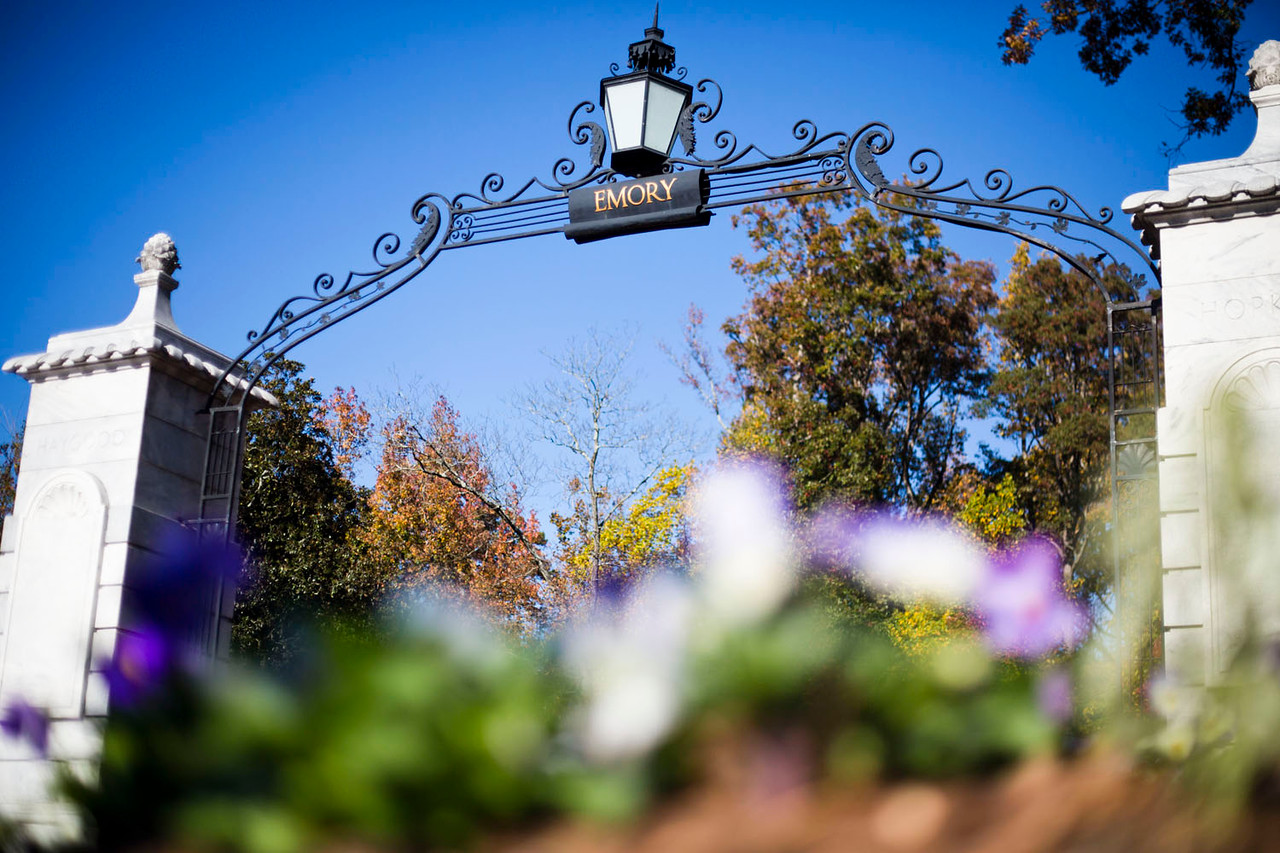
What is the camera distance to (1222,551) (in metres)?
1.34

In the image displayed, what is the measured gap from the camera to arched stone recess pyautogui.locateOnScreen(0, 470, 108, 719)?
5590mm

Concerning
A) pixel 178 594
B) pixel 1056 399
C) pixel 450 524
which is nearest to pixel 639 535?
pixel 450 524

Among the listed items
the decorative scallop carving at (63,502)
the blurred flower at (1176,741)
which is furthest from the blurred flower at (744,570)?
the decorative scallop carving at (63,502)

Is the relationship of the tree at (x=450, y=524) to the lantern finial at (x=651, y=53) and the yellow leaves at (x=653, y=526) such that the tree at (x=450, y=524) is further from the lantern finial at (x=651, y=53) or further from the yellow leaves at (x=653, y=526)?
the lantern finial at (x=651, y=53)

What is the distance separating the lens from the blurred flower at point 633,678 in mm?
1078

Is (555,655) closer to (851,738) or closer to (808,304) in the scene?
(851,738)

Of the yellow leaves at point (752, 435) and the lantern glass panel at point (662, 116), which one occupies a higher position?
the yellow leaves at point (752, 435)

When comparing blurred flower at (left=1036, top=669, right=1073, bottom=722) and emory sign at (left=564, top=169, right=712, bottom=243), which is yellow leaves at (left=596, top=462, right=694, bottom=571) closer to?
emory sign at (left=564, top=169, right=712, bottom=243)

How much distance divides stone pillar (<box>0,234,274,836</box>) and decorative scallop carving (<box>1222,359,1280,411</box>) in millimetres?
5288

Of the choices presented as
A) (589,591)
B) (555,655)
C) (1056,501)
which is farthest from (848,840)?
(1056,501)

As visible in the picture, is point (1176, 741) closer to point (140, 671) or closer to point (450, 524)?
point (140, 671)

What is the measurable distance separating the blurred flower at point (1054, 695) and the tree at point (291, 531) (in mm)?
17905

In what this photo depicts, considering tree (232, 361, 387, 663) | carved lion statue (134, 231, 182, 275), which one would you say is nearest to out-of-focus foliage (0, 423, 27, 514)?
tree (232, 361, 387, 663)

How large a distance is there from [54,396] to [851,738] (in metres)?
6.25
